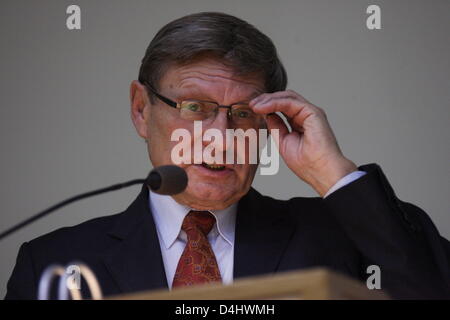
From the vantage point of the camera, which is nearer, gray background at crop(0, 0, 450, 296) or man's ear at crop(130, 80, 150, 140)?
man's ear at crop(130, 80, 150, 140)

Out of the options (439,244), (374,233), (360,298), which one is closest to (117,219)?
(374,233)

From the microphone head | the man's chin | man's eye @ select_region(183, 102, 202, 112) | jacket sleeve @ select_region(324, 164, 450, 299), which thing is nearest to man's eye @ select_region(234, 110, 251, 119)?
man's eye @ select_region(183, 102, 202, 112)

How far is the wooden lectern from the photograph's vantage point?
108 cm

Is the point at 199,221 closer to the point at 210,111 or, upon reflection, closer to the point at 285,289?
the point at 210,111

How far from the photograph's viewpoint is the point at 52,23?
3105 millimetres

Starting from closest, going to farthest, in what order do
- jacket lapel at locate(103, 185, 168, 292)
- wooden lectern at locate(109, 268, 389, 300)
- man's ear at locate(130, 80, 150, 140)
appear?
wooden lectern at locate(109, 268, 389, 300) → jacket lapel at locate(103, 185, 168, 292) → man's ear at locate(130, 80, 150, 140)

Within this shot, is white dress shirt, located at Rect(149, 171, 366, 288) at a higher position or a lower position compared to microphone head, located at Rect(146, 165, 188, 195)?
lower

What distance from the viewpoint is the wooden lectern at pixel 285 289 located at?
108cm

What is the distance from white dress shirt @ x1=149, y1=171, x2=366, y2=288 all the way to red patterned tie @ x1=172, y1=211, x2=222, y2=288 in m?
0.02

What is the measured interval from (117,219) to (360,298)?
51.8 inches

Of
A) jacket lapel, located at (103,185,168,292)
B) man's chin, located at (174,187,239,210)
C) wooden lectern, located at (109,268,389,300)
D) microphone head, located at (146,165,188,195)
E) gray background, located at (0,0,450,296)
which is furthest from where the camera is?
gray background, located at (0,0,450,296)

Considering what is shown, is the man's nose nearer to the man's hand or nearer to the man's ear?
the man's hand

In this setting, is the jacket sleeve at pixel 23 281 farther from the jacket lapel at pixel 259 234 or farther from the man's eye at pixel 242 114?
the man's eye at pixel 242 114

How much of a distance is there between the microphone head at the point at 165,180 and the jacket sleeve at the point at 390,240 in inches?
23.3
